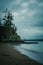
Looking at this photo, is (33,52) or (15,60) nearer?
(15,60)

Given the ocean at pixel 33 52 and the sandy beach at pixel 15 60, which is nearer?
the sandy beach at pixel 15 60

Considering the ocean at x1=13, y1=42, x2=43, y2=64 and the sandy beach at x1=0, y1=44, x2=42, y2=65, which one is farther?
the ocean at x1=13, y1=42, x2=43, y2=64

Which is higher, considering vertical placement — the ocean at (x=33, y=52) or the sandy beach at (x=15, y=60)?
the sandy beach at (x=15, y=60)

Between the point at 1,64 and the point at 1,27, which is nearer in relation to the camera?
the point at 1,64

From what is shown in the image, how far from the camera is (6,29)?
7988 centimetres

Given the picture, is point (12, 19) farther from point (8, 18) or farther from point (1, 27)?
point (1, 27)

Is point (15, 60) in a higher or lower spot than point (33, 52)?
higher

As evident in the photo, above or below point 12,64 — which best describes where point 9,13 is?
above

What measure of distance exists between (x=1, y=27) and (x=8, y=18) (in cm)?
1102

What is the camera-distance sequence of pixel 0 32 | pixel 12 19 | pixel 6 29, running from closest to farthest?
pixel 0 32, pixel 6 29, pixel 12 19

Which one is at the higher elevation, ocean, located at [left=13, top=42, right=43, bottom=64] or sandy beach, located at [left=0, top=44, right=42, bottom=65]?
sandy beach, located at [left=0, top=44, right=42, bottom=65]

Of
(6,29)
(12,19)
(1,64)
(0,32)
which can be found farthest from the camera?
(12,19)

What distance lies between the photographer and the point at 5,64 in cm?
1295

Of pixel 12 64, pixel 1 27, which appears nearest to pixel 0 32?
pixel 1 27
